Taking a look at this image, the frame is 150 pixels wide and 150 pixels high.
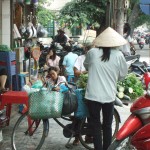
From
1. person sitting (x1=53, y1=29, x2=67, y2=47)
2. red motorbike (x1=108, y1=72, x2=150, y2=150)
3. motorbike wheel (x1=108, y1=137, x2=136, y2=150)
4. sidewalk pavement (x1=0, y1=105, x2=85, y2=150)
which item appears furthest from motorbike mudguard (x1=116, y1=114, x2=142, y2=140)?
person sitting (x1=53, y1=29, x2=67, y2=47)

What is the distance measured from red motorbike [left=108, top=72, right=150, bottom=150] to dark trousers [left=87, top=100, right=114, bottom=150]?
2.02 feet

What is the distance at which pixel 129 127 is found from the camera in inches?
165

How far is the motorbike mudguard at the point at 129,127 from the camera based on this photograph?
4168mm

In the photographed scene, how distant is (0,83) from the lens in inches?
296

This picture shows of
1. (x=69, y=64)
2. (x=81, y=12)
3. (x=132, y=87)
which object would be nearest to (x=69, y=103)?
(x=132, y=87)

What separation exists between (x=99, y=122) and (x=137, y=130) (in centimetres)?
82

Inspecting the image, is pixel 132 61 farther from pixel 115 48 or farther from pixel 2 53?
pixel 115 48

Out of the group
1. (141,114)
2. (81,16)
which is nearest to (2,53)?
(141,114)

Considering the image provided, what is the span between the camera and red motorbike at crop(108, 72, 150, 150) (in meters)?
4.10

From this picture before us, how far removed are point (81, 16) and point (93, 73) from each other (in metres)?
10.0

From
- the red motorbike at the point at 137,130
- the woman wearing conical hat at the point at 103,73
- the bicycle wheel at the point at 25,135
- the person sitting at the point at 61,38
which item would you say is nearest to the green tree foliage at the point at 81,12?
the person sitting at the point at 61,38

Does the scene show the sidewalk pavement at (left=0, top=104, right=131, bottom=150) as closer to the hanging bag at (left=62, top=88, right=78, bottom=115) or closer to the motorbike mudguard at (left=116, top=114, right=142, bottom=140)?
the hanging bag at (left=62, top=88, right=78, bottom=115)

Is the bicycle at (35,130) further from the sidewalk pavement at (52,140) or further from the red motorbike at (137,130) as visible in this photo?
the red motorbike at (137,130)

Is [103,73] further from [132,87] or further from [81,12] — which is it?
[81,12]
